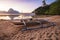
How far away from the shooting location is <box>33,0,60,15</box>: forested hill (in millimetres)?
7137

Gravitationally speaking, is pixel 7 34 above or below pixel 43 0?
below

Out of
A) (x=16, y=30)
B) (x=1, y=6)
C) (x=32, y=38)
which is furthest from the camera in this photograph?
(x=1, y=6)

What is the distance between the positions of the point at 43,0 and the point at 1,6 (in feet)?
6.32

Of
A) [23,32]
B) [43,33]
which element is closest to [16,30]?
[23,32]

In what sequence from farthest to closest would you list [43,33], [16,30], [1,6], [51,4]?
[51,4], [1,6], [16,30], [43,33]

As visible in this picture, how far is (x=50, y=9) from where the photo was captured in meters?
7.32

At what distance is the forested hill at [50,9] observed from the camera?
7137 millimetres

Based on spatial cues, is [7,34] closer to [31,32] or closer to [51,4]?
[31,32]

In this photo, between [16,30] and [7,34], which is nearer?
[7,34]

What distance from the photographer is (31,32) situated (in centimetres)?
415


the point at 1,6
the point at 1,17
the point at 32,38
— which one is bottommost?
the point at 32,38

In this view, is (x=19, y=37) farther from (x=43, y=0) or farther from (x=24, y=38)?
(x=43, y=0)

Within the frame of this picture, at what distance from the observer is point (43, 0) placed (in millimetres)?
6840

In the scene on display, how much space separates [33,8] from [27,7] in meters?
0.31
